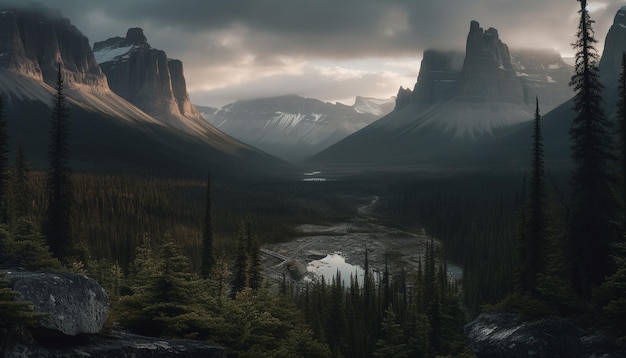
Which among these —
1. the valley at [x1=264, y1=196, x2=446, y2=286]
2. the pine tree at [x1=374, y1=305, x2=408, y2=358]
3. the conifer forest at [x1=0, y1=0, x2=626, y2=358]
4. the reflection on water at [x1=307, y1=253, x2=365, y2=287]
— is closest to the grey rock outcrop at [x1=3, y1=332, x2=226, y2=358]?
the conifer forest at [x1=0, y1=0, x2=626, y2=358]

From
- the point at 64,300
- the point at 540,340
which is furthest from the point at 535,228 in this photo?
the point at 64,300

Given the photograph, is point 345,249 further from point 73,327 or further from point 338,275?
point 73,327

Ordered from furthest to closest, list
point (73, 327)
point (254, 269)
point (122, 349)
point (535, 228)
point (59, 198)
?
point (59, 198) → point (254, 269) → point (535, 228) → point (122, 349) → point (73, 327)

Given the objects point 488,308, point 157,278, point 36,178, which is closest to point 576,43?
point 488,308

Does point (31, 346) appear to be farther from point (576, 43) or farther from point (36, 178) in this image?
point (36, 178)

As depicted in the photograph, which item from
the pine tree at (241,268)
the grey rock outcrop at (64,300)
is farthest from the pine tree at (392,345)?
the grey rock outcrop at (64,300)

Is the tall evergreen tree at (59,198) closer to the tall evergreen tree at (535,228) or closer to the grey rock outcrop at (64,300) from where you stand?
the grey rock outcrop at (64,300)

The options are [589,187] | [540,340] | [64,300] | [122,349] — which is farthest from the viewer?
[589,187]

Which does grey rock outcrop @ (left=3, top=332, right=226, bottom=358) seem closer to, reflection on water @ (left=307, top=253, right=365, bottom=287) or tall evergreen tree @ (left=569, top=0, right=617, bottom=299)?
tall evergreen tree @ (left=569, top=0, right=617, bottom=299)
